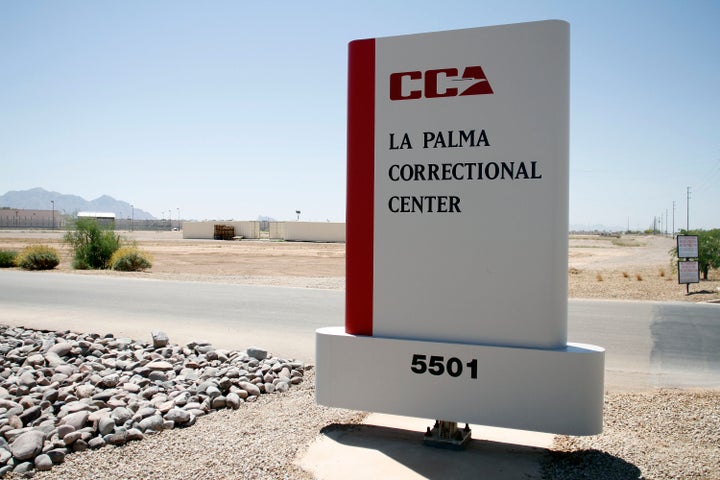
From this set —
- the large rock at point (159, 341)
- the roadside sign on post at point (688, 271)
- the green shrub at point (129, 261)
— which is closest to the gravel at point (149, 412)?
the large rock at point (159, 341)

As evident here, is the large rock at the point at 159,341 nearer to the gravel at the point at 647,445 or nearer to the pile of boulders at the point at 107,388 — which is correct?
the pile of boulders at the point at 107,388

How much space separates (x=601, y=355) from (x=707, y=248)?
20590 mm

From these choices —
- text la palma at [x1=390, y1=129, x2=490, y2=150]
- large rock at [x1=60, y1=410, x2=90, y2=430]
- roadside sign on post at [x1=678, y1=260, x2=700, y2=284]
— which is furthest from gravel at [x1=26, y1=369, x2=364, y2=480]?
roadside sign on post at [x1=678, y1=260, x2=700, y2=284]

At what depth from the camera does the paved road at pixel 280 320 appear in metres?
8.45

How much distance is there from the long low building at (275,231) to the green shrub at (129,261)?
4802 cm

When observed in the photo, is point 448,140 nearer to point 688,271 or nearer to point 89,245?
point 688,271

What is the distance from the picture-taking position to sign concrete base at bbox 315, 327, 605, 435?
4363mm

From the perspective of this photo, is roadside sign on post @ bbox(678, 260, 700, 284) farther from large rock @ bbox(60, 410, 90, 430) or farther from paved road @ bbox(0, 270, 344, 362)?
large rock @ bbox(60, 410, 90, 430)

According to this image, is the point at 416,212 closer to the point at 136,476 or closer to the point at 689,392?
the point at 136,476

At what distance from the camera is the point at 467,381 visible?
4617mm

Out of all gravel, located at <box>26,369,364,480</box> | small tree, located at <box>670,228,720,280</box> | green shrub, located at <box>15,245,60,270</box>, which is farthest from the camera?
green shrub, located at <box>15,245,60,270</box>

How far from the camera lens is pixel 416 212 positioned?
4.80 meters

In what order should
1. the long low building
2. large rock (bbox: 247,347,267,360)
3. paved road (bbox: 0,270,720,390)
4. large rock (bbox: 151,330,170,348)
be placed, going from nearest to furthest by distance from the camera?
large rock (bbox: 247,347,267,360) → paved road (bbox: 0,270,720,390) → large rock (bbox: 151,330,170,348) → the long low building

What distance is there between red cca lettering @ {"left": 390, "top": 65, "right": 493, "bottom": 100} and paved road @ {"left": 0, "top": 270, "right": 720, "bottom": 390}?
168 inches
